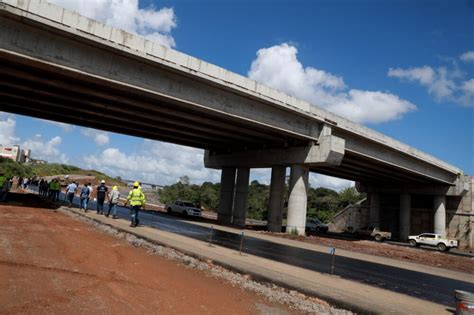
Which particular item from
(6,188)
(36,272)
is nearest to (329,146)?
(6,188)

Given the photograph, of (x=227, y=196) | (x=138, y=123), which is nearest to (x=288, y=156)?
(x=227, y=196)

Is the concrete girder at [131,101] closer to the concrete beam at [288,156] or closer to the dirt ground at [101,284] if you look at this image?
the concrete beam at [288,156]

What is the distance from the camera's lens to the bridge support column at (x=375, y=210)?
57781mm

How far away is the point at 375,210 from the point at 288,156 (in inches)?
1213

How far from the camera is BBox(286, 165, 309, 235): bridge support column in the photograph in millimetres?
31812

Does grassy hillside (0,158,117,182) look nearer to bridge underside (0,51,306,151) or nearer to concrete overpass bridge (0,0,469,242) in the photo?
bridge underside (0,51,306,151)

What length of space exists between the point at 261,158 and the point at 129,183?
234 feet

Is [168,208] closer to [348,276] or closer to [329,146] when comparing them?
[329,146]

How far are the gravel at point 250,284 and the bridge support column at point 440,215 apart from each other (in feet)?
155

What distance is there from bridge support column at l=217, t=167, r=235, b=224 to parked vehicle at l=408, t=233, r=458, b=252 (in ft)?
66.3

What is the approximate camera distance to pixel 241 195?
129ft

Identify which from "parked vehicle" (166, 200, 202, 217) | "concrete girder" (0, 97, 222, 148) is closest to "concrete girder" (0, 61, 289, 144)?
"concrete girder" (0, 97, 222, 148)

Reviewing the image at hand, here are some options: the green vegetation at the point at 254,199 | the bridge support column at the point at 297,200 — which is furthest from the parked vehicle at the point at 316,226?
the bridge support column at the point at 297,200

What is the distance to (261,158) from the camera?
36062 millimetres
